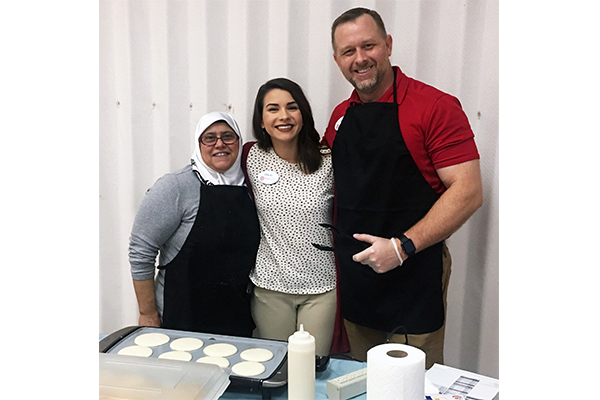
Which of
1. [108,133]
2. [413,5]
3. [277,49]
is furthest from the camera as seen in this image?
[108,133]

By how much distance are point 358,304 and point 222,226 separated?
0.62 meters

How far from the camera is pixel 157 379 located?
1.04m

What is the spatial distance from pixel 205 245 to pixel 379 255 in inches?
27.8

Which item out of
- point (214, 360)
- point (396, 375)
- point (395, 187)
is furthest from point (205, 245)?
point (396, 375)

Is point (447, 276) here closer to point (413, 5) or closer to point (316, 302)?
point (316, 302)

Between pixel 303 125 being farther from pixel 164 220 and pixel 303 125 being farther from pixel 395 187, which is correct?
pixel 164 220

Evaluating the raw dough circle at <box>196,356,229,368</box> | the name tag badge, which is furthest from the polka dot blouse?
the raw dough circle at <box>196,356,229,368</box>

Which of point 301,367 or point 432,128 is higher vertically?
point 432,128

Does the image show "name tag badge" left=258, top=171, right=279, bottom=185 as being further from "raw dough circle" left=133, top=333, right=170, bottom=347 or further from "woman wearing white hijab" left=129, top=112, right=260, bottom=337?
"raw dough circle" left=133, top=333, right=170, bottom=347

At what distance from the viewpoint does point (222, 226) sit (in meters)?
1.89

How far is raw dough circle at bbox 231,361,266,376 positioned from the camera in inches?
47.3

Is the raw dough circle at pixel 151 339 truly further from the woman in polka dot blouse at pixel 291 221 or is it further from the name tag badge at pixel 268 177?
the name tag badge at pixel 268 177

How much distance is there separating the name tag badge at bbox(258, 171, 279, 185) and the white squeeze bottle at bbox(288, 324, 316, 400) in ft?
2.94
